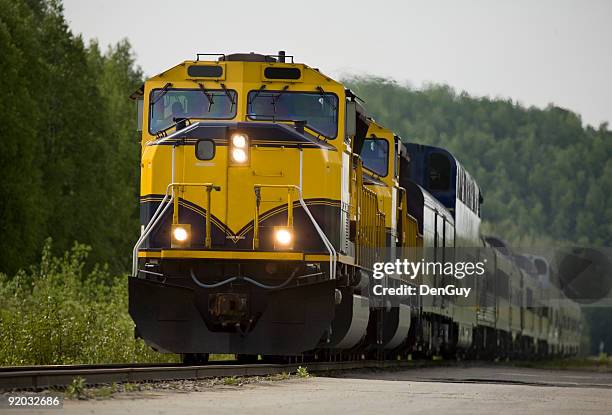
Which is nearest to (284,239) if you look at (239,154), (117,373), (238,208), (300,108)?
(238,208)

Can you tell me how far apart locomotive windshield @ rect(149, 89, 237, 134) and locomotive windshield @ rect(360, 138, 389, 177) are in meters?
5.33

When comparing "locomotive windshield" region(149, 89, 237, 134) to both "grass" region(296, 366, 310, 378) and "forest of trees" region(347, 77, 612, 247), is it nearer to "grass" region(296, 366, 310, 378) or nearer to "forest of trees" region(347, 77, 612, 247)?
"grass" region(296, 366, 310, 378)

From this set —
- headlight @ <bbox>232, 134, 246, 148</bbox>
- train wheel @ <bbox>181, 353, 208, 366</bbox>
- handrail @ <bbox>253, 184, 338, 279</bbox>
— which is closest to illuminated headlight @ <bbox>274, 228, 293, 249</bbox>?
handrail @ <bbox>253, 184, 338, 279</bbox>

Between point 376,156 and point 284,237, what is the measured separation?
6062mm

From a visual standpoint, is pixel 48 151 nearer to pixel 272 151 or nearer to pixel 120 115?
pixel 120 115

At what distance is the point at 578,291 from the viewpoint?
55.9 m

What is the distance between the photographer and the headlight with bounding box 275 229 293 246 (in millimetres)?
16859

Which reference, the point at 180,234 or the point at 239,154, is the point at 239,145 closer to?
the point at 239,154

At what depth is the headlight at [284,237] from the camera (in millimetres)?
16859

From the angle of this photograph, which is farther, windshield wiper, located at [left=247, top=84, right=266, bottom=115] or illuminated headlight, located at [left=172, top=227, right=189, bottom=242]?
windshield wiper, located at [left=247, top=84, right=266, bottom=115]

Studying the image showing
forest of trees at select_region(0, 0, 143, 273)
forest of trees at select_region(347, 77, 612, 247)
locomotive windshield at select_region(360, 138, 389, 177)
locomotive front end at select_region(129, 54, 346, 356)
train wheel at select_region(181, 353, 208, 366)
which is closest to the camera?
locomotive front end at select_region(129, 54, 346, 356)

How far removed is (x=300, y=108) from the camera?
58.0 ft

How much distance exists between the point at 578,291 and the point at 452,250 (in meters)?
28.5

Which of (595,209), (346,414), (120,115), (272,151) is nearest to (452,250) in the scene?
(272,151)
